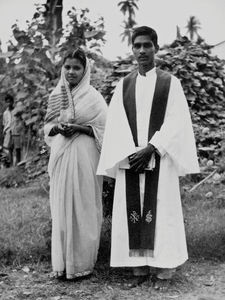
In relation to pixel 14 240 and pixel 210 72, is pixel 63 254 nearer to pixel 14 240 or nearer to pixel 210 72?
pixel 14 240

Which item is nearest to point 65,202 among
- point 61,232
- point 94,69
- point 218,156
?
point 61,232

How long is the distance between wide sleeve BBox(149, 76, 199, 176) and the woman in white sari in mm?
638

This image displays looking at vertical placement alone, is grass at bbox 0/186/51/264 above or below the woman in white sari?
below

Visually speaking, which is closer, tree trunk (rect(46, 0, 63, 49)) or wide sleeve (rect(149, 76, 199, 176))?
wide sleeve (rect(149, 76, 199, 176))

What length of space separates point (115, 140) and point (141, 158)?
322 millimetres

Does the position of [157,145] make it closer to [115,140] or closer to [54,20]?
[115,140]

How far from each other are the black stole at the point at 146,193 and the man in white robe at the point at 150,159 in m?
0.01

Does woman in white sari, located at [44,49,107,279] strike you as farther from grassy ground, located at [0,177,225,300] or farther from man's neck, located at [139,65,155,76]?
man's neck, located at [139,65,155,76]

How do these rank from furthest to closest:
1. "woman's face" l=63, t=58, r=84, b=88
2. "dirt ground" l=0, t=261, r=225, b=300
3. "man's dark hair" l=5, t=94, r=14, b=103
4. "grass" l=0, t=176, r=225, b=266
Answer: "man's dark hair" l=5, t=94, r=14, b=103, "grass" l=0, t=176, r=225, b=266, "woman's face" l=63, t=58, r=84, b=88, "dirt ground" l=0, t=261, r=225, b=300

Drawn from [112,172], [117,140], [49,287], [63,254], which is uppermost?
[117,140]

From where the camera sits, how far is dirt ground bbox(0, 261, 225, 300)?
3.80 meters

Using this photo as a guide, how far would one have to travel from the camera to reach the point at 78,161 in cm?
415

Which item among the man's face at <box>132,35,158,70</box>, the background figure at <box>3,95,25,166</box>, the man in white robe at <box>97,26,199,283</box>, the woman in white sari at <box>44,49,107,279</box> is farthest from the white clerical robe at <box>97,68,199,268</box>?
the background figure at <box>3,95,25,166</box>

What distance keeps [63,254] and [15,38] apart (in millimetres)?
6354
